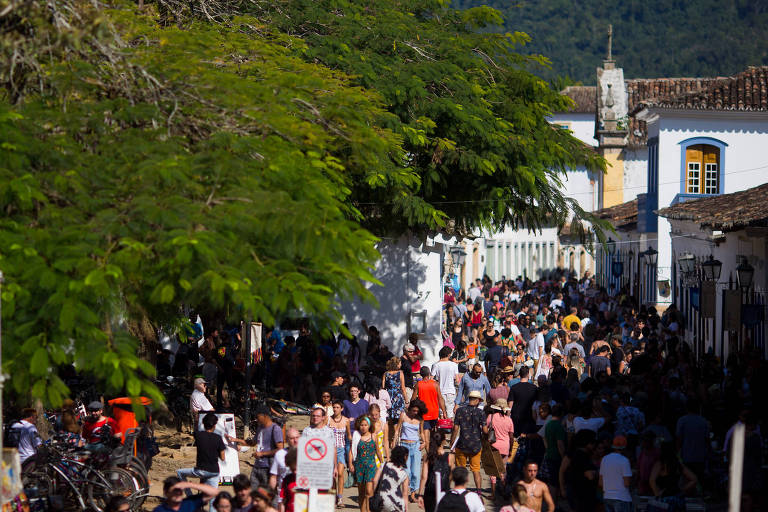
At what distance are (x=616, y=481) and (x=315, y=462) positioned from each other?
334 cm

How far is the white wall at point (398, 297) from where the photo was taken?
26484 mm

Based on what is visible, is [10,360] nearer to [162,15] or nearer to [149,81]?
[149,81]

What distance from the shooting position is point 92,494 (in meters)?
13.4

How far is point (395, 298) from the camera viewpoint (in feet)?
87.3

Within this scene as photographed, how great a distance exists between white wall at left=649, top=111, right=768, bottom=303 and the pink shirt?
73.2 ft

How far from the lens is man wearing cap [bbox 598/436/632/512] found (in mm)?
12453

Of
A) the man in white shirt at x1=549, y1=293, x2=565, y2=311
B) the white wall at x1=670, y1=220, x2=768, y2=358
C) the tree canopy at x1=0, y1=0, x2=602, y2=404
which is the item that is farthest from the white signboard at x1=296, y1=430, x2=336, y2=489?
the man in white shirt at x1=549, y1=293, x2=565, y2=311

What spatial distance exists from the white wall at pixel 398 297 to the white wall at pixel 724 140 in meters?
12.6

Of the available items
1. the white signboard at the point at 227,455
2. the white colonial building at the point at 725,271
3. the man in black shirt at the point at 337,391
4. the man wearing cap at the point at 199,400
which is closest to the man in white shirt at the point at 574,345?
the white colonial building at the point at 725,271

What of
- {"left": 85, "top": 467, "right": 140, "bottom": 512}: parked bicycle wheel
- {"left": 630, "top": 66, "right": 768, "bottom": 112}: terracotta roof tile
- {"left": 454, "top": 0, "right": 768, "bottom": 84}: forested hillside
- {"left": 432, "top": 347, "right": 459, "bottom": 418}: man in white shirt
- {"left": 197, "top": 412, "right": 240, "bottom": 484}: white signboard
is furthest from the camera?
{"left": 454, "top": 0, "right": 768, "bottom": 84}: forested hillside

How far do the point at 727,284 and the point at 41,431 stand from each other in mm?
15610

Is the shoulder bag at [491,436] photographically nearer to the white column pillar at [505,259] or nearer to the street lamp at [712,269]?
the street lamp at [712,269]

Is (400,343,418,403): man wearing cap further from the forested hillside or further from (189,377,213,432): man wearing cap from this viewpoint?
the forested hillside

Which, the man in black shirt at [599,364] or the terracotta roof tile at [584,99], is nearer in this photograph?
the man in black shirt at [599,364]
